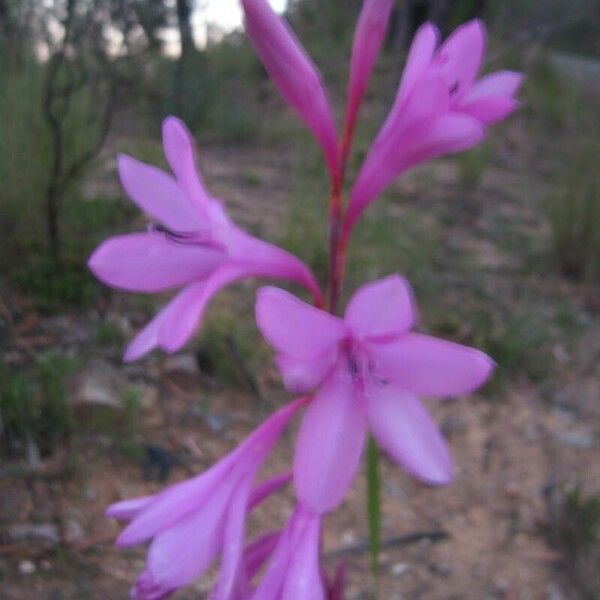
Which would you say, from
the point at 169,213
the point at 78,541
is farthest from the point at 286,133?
the point at 169,213

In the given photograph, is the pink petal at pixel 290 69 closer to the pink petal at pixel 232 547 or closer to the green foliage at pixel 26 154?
the pink petal at pixel 232 547

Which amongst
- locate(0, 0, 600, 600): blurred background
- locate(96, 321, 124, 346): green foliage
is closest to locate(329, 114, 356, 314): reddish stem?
locate(0, 0, 600, 600): blurred background

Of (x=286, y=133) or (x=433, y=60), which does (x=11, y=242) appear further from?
(x=286, y=133)

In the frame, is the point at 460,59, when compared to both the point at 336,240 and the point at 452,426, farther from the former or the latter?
the point at 452,426

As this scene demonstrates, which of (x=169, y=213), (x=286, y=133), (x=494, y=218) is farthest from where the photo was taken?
A: (x=286, y=133)

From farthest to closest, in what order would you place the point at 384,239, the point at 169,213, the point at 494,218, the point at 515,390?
the point at 494,218
the point at 384,239
the point at 515,390
the point at 169,213

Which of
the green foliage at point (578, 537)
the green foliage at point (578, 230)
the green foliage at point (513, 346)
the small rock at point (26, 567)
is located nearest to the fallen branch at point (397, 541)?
the green foliage at point (578, 537)

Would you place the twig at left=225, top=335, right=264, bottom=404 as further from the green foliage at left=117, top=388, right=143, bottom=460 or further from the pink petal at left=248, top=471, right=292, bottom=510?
the pink petal at left=248, top=471, right=292, bottom=510
